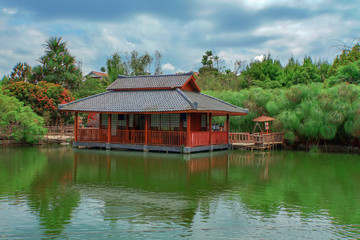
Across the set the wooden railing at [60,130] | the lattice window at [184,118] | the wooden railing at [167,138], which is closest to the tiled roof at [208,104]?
the lattice window at [184,118]

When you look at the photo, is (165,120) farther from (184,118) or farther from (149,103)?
(149,103)

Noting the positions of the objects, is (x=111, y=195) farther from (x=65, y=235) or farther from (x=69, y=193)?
(x=65, y=235)

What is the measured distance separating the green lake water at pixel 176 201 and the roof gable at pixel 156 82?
31.6 ft

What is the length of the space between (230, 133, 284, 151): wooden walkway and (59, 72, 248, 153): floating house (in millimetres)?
845

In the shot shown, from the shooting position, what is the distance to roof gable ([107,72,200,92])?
2478 cm

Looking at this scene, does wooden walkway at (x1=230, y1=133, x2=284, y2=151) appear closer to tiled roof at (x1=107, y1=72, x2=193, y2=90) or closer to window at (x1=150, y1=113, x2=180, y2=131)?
window at (x1=150, y1=113, x2=180, y2=131)

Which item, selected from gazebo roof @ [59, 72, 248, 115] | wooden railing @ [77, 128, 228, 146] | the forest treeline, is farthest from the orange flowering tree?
wooden railing @ [77, 128, 228, 146]

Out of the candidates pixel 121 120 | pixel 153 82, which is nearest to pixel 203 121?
pixel 153 82

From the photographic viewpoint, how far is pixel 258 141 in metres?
24.4

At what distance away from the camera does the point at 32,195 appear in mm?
9680

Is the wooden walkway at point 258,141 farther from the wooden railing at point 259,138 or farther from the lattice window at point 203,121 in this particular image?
the lattice window at point 203,121

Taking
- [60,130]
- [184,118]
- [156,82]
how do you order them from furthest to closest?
[60,130], [156,82], [184,118]

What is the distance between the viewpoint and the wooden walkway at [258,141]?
24.2 m

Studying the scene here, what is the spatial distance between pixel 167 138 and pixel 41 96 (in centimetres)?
1588
